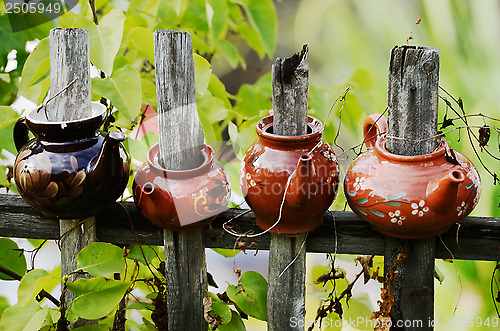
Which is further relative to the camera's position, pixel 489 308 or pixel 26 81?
pixel 489 308

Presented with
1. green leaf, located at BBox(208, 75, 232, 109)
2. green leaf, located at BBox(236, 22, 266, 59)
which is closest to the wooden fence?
green leaf, located at BBox(208, 75, 232, 109)

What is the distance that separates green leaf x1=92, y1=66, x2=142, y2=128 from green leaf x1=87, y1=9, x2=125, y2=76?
5 cm

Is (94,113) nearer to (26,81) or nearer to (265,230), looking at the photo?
(26,81)

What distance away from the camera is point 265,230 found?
41.9 inches

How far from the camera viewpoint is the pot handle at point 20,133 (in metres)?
1.10

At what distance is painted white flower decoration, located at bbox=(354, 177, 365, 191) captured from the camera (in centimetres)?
99

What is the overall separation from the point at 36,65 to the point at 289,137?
1.83ft

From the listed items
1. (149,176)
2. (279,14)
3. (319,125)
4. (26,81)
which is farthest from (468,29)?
(26,81)

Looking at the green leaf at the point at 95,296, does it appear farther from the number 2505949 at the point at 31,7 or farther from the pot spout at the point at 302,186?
the number 2505949 at the point at 31,7

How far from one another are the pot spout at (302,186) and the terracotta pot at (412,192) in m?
0.10

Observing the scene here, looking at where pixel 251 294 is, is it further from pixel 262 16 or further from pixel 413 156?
pixel 262 16

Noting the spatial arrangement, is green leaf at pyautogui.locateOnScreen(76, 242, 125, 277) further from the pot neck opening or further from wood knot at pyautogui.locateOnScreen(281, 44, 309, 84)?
wood knot at pyautogui.locateOnScreen(281, 44, 309, 84)

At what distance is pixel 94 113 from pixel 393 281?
711mm

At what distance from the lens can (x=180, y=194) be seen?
3.32ft
